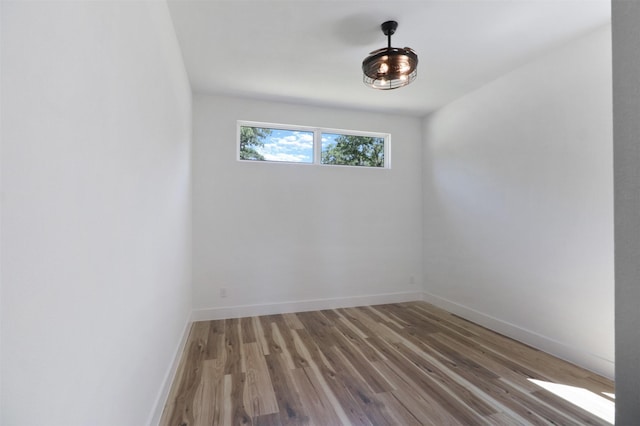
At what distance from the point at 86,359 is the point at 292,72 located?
2.72m

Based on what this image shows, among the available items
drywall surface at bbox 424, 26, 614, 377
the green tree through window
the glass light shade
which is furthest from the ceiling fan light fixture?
the green tree through window

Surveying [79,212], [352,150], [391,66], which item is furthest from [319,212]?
[79,212]

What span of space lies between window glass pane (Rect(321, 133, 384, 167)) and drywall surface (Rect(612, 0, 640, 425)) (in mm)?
3109

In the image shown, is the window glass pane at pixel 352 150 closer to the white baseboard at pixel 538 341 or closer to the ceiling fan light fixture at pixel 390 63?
the ceiling fan light fixture at pixel 390 63

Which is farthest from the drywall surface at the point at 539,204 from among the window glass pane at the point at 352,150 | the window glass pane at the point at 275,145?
the window glass pane at the point at 275,145

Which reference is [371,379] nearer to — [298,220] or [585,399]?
[585,399]

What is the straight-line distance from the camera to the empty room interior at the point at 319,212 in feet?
2.19

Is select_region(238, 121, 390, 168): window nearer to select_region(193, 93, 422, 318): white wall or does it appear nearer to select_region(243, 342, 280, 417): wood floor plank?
select_region(193, 93, 422, 318): white wall

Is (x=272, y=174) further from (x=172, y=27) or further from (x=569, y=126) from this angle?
(x=569, y=126)

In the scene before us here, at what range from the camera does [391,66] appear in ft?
6.86

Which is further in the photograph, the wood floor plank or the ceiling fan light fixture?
the ceiling fan light fixture

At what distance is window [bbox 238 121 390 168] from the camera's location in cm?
347

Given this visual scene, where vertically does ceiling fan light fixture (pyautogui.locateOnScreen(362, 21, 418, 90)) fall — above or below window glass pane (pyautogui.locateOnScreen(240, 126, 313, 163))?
above

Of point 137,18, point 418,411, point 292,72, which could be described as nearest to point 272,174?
point 292,72
